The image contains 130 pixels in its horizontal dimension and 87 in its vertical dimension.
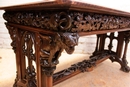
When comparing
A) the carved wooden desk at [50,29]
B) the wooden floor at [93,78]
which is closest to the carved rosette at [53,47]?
the carved wooden desk at [50,29]

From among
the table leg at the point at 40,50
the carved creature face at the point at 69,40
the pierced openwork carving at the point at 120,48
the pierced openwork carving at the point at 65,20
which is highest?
the pierced openwork carving at the point at 65,20

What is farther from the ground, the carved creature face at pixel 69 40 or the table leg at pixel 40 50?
the carved creature face at pixel 69 40

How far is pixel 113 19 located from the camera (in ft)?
2.76

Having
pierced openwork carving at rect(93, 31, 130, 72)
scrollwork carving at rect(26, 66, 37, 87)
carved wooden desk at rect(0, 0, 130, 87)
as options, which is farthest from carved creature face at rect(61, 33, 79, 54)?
pierced openwork carving at rect(93, 31, 130, 72)

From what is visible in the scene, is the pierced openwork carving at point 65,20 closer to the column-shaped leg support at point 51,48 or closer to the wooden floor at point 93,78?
the column-shaped leg support at point 51,48

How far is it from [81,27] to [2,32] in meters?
2.16

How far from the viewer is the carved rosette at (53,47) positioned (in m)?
0.52

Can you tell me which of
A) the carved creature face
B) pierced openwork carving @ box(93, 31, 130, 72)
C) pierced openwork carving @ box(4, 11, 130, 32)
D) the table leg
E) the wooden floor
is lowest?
the wooden floor

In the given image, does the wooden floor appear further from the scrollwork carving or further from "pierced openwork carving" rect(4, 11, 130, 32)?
"pierced openwork carving" rect(4, 11, 130, 32)

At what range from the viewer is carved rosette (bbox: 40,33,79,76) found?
52 centimetres

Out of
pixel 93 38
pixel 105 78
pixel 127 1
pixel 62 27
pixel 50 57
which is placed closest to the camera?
pixel 62 27

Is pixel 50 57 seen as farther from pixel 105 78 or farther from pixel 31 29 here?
pixel 105 78

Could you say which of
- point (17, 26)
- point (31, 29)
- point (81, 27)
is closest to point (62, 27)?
point (81, 27)

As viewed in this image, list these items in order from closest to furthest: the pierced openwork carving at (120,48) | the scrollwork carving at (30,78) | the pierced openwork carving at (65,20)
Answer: the pierced openwork carving at (65,20)
the scrollwork carving at (30,78)
the pierced openwork carving at (120,48)
